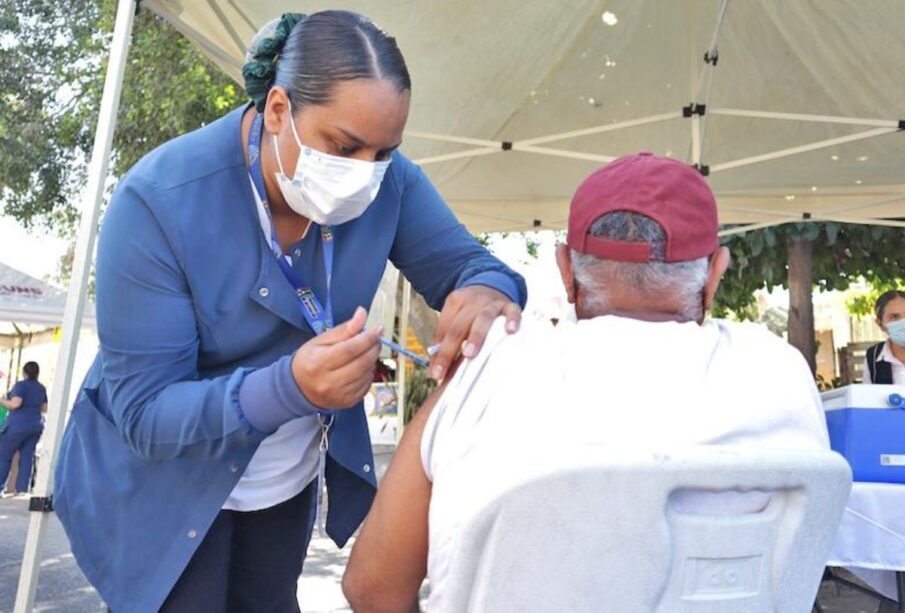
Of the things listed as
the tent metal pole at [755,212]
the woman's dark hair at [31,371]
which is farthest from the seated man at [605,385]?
the woman's dark hair at [31,371]

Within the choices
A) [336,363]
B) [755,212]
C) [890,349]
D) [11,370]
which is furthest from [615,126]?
[11,370]

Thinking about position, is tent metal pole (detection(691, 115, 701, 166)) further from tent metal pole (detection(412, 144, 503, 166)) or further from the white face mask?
the white face mask

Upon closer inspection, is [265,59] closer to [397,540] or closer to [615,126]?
[397,540]

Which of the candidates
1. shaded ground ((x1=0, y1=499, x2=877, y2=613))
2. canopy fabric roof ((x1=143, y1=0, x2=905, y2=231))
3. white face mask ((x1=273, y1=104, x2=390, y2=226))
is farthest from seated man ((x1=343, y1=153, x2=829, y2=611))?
canopy fabric roof ((x1=143, y1=0, x2=905, y2=231))

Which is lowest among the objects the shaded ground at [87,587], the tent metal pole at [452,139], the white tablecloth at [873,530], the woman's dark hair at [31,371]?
the shaded ground at [87,587]

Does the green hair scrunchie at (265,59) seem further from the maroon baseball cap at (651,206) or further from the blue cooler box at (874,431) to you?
A: the blue cooler box at (874,431)

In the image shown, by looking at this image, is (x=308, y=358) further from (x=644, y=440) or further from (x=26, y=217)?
(x=26, y=217)

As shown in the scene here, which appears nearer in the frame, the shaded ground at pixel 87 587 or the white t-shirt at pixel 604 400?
the white t-shirt at pixel 604 400

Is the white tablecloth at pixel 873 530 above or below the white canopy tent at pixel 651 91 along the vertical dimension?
below

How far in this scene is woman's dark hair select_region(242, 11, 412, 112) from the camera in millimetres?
1518

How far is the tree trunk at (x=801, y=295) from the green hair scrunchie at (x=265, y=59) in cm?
731

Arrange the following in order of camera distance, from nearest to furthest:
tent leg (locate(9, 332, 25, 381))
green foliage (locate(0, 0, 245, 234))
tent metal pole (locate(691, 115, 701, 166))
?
tent metal pole (locate(691, 115, 701, 166)) → green foliage (locate(0, 0, 245, 234)) → tent leg (locate(9, 332, 25, 381))

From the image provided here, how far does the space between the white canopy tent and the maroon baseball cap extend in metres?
2.94

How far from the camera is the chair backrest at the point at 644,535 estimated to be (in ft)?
3.43
